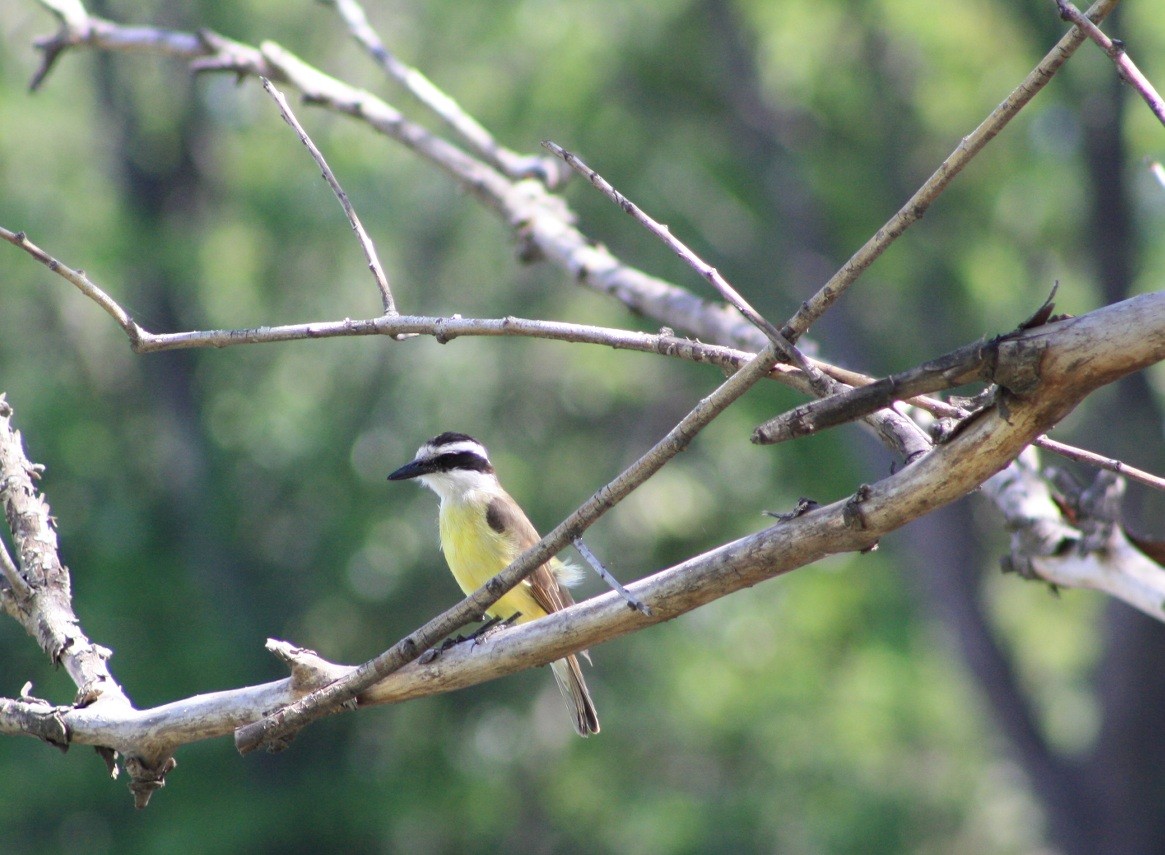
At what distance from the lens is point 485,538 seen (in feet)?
19.8

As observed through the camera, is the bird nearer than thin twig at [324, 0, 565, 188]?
Yes

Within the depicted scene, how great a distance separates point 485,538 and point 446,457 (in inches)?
21.1

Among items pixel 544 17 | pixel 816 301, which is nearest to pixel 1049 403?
pixel 816 301

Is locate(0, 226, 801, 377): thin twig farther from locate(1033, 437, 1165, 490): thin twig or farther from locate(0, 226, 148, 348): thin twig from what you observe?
locate(1033, 437, 1165, 490): thin twig

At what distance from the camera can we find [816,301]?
249cm

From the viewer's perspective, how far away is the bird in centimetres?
578

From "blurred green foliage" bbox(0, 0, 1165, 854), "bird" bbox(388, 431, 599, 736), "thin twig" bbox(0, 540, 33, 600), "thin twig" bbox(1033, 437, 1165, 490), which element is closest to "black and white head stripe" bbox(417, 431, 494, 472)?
"bird" bbox(388, 431, 599, 736)

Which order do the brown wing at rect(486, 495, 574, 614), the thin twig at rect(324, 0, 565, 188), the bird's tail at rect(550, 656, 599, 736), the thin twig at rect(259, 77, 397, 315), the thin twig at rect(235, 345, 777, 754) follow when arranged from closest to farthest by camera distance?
the thin twig at rect(235, 345, 777, 754) < the thin twig at rect(259, 77, 397, 315) < the bird's tail at rect(550, 656, 599, 736) < the brown wing at rect(486, 495, 574, 614) < the thin twig at rect(324, 0, 565, 188)

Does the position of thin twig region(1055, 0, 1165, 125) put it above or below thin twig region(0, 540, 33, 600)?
below

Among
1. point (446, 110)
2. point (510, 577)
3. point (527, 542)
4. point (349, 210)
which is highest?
point (446, 110)

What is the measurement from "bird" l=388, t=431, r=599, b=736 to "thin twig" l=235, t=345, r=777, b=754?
8.47 ft

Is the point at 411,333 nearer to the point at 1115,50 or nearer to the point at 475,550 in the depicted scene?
the point at 1115,50

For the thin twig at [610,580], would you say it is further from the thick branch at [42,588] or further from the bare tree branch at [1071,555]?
the bare tree branch at [1071,555]

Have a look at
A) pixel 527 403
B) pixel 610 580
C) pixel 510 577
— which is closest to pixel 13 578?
pixel 510 577
